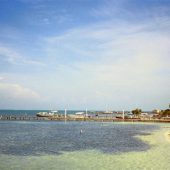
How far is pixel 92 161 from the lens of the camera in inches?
1403

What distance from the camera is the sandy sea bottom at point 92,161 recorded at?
3231 cm

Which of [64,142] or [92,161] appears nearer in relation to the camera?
[92,161]

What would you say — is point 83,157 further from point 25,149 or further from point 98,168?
point 25,149

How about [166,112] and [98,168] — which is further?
[166,112]

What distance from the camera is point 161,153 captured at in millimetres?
41188

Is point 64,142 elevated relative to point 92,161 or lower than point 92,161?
elevated

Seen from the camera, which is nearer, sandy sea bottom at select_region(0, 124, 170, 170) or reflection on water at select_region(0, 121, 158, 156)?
sandy sea bottom at select_region(0, 124, 170, 170)

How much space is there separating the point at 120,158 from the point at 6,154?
563 inches

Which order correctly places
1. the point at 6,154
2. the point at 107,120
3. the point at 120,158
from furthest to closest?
the point at 107,120 → the point at 6,154 → the point at 120,158

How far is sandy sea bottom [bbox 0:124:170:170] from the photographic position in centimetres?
3231

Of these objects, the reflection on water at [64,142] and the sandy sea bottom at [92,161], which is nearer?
the sandy sea bottom at [92,161]

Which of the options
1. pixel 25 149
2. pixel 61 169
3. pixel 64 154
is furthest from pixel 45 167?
pixel 25 149

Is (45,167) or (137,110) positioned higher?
(137,110)

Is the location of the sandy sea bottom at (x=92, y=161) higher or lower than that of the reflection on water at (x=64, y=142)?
lower
